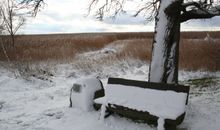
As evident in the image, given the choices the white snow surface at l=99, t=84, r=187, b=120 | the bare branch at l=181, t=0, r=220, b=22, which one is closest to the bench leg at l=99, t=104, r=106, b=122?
the white snow surface at l=99, t=84, r=187, b=120

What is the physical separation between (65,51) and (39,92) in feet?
33.3

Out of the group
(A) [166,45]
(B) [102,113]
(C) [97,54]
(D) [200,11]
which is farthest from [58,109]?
(C) [97,54]

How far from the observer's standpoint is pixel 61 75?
41.0 ft

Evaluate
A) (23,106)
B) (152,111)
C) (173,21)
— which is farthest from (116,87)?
(23,106)

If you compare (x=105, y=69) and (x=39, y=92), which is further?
(x=105, y=69)

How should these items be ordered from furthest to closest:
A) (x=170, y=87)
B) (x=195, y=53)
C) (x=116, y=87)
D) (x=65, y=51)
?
(x=65, y=51) < (x=195, y=53) < (x=116, y=87) < (x=170, y=87)

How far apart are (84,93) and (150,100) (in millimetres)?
1814

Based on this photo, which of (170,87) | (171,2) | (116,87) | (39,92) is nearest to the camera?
(170,87)

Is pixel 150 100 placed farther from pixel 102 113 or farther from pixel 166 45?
pixel 166 45

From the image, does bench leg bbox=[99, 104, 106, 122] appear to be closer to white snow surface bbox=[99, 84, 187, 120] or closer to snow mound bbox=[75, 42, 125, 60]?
white snow surface bbox=[99, 84, 187, 120]

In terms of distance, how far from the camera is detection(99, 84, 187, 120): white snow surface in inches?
181

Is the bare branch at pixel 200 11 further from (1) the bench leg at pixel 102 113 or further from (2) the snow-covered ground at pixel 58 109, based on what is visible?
(1) the bench leg at pixel 102 113

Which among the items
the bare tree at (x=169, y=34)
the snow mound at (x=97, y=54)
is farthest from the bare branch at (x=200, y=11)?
the snow mound at (x=97, y=54)

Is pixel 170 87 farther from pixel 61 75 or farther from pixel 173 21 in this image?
pixel 61 75
